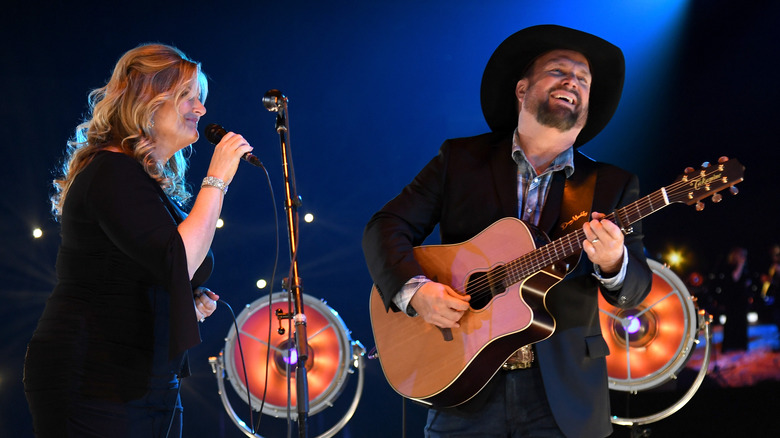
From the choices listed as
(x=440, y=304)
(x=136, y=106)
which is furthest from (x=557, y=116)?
(x=136, y=106)

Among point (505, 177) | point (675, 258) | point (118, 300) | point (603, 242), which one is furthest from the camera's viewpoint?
point (675, 258)

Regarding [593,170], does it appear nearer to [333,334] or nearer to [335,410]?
[333,334]

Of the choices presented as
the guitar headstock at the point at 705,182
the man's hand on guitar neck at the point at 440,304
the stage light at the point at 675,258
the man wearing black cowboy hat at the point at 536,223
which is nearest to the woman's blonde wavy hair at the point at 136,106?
the man wearing black cowboy hat at the point at 536,223

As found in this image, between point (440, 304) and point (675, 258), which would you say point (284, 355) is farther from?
point (675, 258)

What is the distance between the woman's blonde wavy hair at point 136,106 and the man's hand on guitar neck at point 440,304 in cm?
104

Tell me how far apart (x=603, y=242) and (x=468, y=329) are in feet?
1.93

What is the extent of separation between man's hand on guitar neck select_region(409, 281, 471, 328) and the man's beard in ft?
2.64

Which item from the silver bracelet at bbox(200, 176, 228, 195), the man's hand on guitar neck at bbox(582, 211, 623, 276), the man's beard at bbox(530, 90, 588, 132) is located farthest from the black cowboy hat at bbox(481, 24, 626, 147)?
the silver bracelet at bbox(200, 176, 228, 195)

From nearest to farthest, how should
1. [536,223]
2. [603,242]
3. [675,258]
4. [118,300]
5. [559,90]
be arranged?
[118,300] → [603,242] → [536,223] → [559,90] → [675,258]

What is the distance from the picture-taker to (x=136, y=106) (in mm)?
2307

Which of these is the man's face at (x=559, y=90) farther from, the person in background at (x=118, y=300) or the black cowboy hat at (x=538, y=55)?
the person in background at (x=118, y=300)

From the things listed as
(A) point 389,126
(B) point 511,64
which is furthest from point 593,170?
(A) point 389,126

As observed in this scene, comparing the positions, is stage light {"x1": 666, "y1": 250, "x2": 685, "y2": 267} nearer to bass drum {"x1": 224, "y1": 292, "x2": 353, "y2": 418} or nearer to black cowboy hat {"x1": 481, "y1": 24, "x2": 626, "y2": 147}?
black cowboy hat {"x1": 481, "y1": 24, "x2": 626, "y2": 147}

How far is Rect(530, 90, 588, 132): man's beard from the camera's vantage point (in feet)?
8.78
